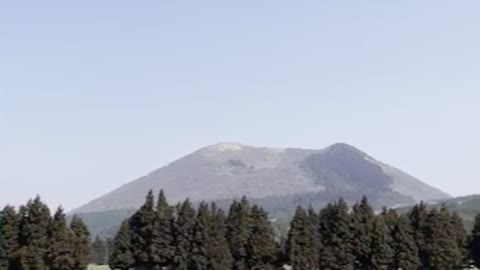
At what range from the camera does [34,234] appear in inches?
2591

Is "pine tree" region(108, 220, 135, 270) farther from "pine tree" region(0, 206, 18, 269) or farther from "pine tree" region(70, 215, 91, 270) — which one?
"pine tree" region(0, 206, 18, 269)

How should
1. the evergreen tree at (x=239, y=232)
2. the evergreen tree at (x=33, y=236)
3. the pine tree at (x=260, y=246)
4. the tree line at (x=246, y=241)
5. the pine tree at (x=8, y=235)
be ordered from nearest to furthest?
the evergreen tree at (x=33, y=236), the pine tree at (x=8, y=235), the tree line at (x=246, y=241), the pine tree at (x=260, y=246), the evergreen tree at (x=239, y=232)

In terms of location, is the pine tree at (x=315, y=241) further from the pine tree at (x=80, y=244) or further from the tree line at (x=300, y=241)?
the pine tree at (x=80, y=244)

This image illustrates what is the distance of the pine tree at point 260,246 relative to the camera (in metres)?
67.8

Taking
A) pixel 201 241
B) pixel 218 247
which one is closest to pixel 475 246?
pixel 218 247

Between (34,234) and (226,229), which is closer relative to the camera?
(34,234)

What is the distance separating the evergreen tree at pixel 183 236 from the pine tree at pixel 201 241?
0.54m

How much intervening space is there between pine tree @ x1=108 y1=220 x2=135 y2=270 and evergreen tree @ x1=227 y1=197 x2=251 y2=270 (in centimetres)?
898

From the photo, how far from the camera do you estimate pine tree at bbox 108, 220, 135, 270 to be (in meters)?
69.4

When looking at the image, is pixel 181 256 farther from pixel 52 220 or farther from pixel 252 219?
pixel 52 220

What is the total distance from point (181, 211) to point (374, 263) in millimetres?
18235

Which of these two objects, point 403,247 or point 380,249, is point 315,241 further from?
point 403,247

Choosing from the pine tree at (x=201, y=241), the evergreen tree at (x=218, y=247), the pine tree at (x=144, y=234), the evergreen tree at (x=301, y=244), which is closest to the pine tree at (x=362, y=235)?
the evergreen tree at (x=301, y=244)

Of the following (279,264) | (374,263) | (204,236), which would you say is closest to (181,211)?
(204,236)
